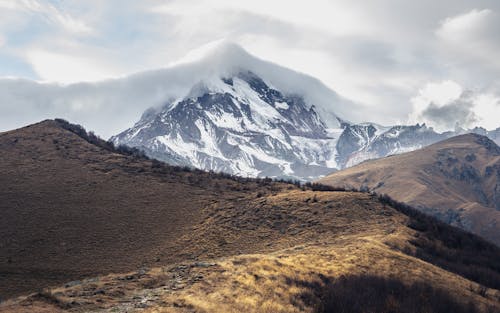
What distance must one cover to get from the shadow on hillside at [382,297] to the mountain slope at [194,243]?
278 millimetres

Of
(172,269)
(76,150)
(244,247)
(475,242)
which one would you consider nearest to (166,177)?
(76,150)

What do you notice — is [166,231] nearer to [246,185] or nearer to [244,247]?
[244,247]

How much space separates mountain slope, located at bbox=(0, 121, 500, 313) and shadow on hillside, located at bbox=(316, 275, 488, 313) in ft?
0.91

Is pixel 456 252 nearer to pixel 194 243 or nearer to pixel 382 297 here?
pixel 382 297

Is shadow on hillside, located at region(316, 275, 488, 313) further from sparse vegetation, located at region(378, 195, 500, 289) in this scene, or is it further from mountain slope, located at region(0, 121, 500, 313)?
sparse vegetation, located at region(378, 195, 500, 289)

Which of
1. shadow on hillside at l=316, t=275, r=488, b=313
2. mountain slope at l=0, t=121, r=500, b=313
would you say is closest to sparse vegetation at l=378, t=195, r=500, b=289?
mountain slope at l=0, t=121, r=500, b=313

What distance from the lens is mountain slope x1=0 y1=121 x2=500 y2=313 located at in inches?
1283

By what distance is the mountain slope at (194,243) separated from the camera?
32594 millimetres

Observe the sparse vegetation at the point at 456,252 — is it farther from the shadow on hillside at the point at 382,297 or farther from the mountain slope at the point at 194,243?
the shadow on hillside at the point at 382,297

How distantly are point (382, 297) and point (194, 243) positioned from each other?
2742cm

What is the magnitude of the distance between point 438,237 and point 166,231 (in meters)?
37.5

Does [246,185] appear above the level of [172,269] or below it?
above

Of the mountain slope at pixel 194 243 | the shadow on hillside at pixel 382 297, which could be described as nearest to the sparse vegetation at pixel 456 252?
the mountain slope at pixel 194 243

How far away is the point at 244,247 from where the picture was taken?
174ft
